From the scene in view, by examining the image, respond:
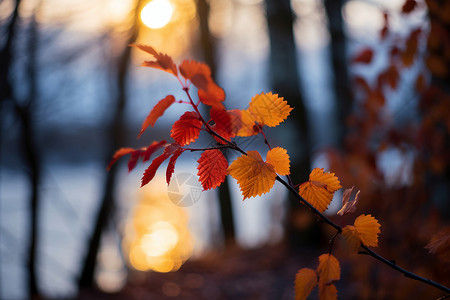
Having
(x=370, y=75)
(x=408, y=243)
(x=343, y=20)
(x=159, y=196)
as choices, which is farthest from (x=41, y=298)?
(x=159, y=196)

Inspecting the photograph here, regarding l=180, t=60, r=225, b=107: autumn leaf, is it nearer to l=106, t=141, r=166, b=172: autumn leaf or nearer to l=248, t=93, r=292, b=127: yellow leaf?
l=248, t=93, r=292, b=127: yellow leaf

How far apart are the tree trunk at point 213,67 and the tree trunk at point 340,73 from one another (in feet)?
6.73

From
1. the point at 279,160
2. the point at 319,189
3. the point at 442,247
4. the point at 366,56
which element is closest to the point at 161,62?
the point at 279,160

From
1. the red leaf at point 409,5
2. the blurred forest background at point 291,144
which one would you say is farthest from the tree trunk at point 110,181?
the red leaf at point 409,5

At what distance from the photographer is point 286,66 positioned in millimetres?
3479

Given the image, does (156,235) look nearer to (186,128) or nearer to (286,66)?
(286,66)

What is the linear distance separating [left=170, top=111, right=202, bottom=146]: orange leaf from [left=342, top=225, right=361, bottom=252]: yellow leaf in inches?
16.4

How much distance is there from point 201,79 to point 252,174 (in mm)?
245

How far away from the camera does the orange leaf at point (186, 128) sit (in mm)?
844

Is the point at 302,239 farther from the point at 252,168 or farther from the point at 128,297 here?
the point at 252,168

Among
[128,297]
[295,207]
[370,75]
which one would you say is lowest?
[128,297]

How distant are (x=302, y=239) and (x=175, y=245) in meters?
6.32

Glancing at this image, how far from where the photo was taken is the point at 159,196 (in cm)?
1384

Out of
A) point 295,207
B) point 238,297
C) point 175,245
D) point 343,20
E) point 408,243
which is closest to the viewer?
point 408,243
